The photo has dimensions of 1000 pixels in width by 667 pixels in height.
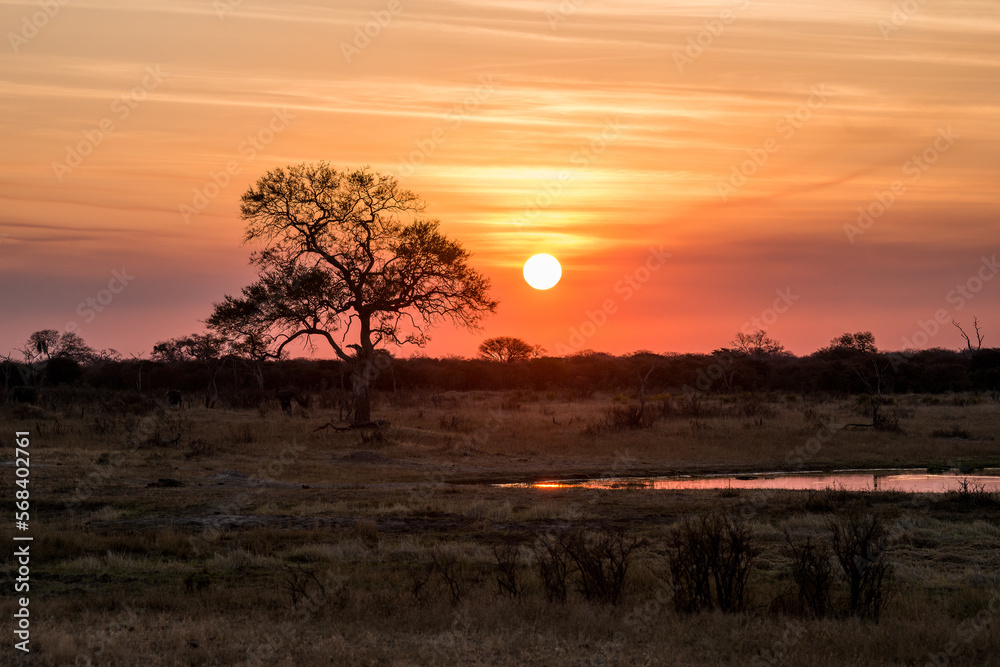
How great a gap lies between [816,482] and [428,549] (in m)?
14.5

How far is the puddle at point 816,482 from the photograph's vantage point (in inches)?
894

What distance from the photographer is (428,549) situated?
14.1 meters

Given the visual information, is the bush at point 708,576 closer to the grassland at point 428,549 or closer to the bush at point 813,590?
the grassland at point 428,549

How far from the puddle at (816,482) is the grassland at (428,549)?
59.1 inches

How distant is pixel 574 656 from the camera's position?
8438 mm

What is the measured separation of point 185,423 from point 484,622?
91.7ft

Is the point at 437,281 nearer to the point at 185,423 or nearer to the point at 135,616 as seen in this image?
the point at 185,423

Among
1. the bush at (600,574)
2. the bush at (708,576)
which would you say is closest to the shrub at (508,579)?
the bush at (600,574)

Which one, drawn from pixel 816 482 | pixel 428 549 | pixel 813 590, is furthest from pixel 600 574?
pixel 816 482

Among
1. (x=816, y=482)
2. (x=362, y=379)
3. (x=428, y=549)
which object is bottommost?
(x=816, y=482)

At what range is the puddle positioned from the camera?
74.5 feet

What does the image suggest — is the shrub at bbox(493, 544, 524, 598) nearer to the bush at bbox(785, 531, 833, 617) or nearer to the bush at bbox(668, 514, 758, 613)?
the bush at bbox(668, 514, 758, 613)

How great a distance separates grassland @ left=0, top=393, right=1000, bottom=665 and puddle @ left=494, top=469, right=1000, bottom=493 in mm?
1502

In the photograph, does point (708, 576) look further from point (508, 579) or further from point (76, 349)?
point (76, 349)
